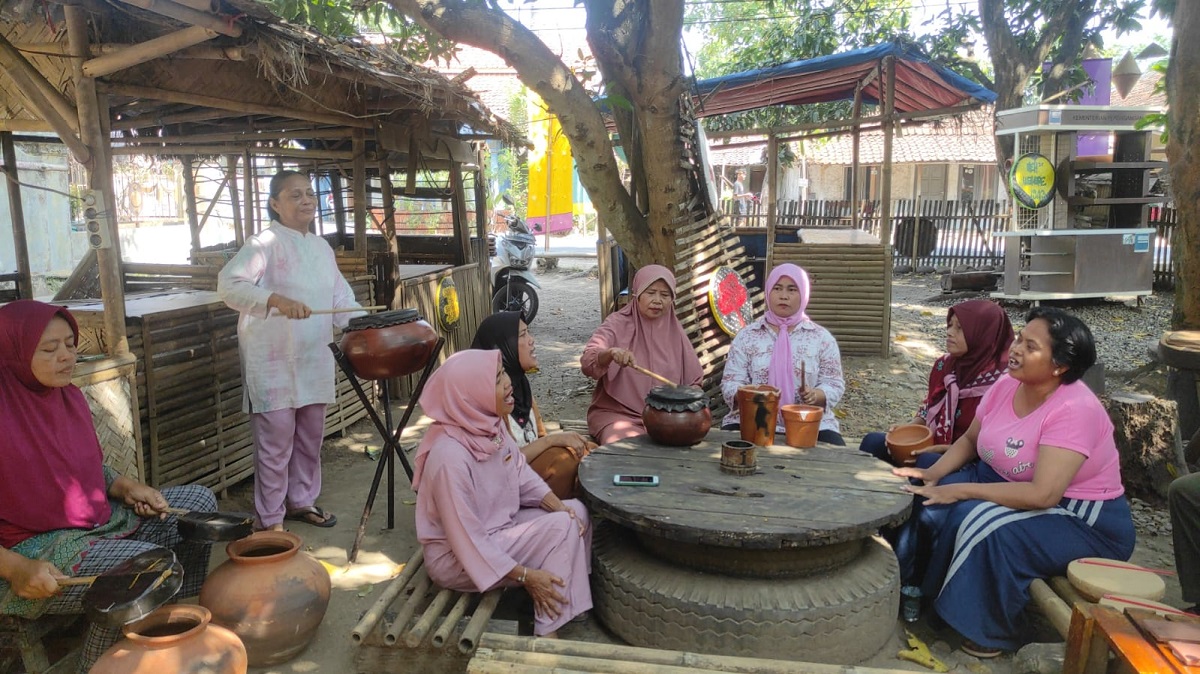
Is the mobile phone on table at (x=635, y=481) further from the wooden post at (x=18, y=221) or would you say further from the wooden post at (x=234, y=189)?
the wooden post at (x=234, y=189)

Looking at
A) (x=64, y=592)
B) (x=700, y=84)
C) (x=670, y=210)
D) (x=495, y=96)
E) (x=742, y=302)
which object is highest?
(x=495, y=96)

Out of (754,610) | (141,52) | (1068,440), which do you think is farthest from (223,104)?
(1068,440)

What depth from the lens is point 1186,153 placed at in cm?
459

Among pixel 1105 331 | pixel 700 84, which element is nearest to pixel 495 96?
pixel 700 84

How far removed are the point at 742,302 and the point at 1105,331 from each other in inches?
211

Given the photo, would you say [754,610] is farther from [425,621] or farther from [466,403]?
[466,403]

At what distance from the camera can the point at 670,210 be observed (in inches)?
213

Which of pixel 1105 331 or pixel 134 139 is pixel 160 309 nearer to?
pixel 134 139

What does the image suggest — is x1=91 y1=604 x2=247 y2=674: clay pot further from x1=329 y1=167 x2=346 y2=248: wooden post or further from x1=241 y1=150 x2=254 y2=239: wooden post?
x1=329 y1=167 x2=346 y2=248: wooden post

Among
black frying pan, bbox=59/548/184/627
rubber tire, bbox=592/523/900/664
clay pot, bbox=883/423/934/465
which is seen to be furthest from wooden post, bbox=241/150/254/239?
clay pot, bbox=883/423/934/465

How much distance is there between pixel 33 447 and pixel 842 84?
Answer: 8399mm

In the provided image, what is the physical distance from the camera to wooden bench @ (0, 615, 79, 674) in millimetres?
2424

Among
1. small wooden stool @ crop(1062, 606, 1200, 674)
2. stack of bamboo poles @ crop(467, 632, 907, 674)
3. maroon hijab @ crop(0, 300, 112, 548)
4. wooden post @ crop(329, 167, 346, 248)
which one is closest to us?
small wooden stool @ crop(1062, 606, 1200, 674)

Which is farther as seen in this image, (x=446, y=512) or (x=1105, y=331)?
(x=1105, y=331)
